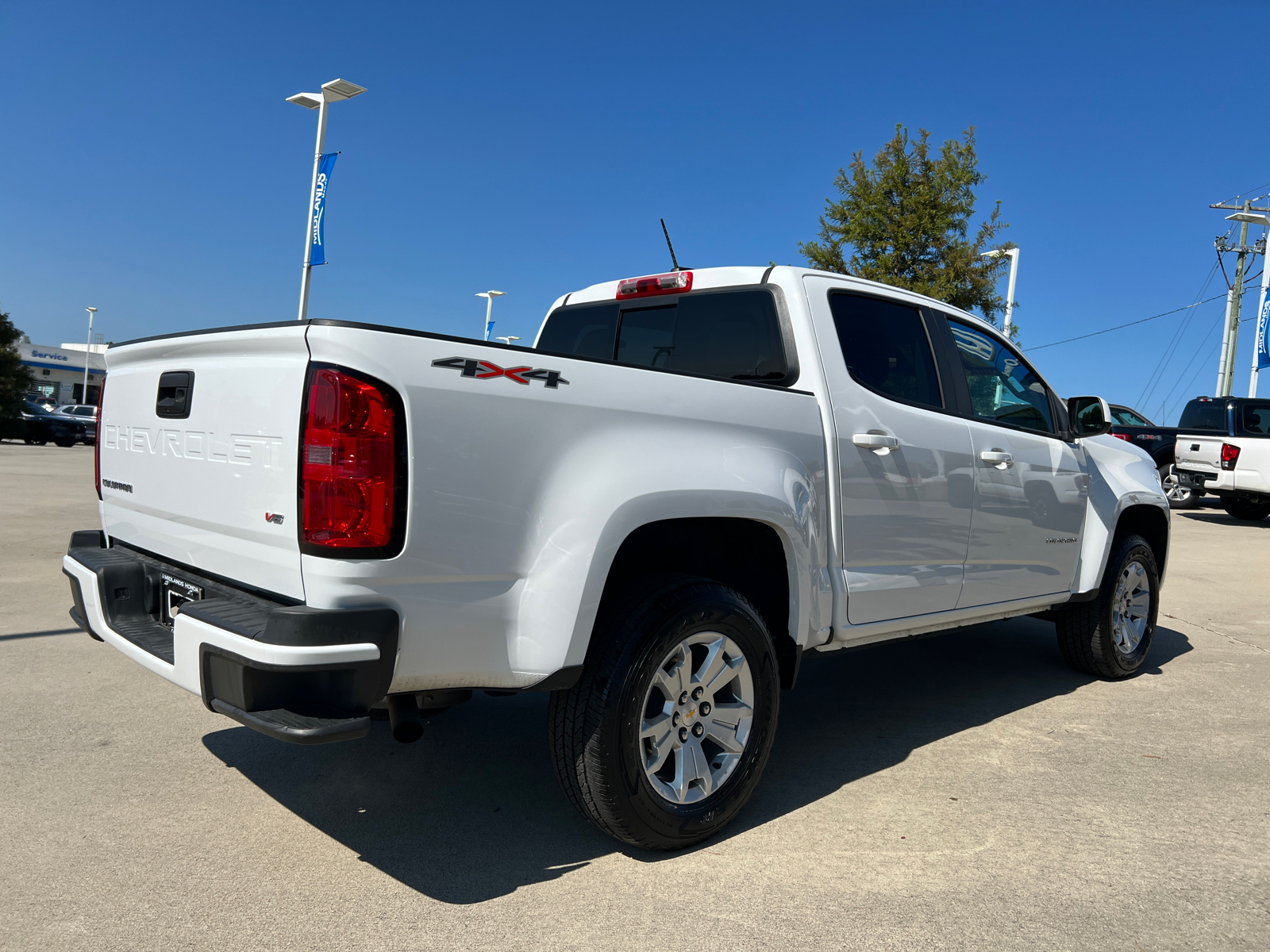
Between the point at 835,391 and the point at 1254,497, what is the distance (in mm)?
14683

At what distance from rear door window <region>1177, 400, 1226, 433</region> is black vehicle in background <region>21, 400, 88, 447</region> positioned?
29.1 metres

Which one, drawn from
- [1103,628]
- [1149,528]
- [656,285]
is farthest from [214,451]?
[1149,528]

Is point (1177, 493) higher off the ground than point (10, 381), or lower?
lower

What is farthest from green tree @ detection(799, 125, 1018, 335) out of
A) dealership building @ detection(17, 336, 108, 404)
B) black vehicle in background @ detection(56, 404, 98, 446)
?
dealership building @ detection(17, 336, 108, 404)

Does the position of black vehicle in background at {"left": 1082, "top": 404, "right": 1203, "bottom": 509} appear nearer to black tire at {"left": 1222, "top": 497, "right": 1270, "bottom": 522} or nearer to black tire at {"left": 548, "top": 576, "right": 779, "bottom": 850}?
black tire at {"left": 1222, "top": 497, "right": 1270, "bottom": 522}

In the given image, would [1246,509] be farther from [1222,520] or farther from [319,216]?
[319,216]

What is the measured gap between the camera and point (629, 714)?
110 inches

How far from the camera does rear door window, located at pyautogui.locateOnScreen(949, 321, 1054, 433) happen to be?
440cm

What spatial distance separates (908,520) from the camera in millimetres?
3762

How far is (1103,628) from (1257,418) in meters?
12.2

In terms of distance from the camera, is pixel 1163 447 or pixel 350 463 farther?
pixel 1163 447

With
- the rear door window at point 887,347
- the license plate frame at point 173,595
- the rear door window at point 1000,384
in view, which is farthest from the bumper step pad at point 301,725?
the rear door window at point 1000,384

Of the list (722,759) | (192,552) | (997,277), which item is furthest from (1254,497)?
(192,552)

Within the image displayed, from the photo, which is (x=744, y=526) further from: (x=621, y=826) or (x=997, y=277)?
(x=997, y=277)
